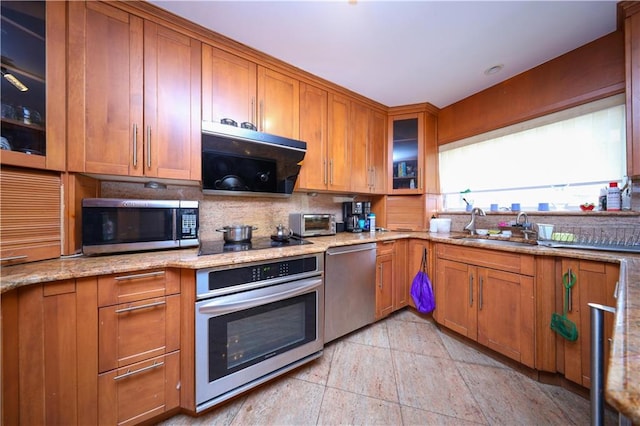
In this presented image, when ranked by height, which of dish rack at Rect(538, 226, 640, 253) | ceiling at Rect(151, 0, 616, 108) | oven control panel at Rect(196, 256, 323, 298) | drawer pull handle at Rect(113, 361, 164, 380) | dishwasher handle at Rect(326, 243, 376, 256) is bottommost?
drawer pull handle at Rect(113, 361, 164, 380)

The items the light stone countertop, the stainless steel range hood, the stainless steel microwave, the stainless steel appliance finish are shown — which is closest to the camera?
the light stone countertop

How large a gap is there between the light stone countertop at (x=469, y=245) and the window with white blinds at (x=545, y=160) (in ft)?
2.71

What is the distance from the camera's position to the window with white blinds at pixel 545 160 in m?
1.71

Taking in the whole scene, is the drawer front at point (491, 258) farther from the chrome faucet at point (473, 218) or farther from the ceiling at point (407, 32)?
the ceiling at point (407, 32)

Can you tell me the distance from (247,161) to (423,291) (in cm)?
214

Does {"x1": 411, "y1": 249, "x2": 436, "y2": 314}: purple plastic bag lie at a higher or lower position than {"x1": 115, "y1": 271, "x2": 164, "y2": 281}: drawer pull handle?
lower

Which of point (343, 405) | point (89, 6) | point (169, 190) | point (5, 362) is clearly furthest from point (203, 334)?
point (89, 6)

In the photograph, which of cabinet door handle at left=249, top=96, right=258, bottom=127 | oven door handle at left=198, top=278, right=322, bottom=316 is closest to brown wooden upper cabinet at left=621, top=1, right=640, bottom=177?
oven door handle at left=198, top=278, right=322, bottom=316

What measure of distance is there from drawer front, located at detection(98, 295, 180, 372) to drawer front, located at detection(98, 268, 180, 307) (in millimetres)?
31

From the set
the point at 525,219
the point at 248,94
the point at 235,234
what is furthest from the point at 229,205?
the point at 525,219

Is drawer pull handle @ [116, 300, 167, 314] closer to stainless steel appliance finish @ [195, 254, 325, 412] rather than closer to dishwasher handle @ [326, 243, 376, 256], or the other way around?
stainless steel appliance finish @ [195, 254, 325, 412]

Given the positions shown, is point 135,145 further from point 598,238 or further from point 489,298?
point 598,238

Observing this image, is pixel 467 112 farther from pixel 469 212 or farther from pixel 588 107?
pixel 469 212

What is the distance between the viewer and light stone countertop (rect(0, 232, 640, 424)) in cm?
35
